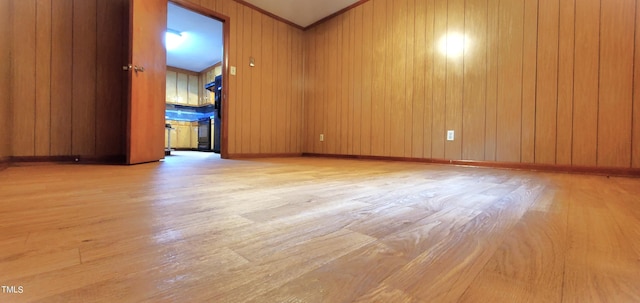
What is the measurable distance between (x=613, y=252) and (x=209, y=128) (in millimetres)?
6746

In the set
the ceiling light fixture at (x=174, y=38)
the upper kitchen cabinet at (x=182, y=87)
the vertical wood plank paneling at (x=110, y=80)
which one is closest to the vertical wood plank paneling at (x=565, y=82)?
the vertical wood plank paneling at (x=110, y=80)

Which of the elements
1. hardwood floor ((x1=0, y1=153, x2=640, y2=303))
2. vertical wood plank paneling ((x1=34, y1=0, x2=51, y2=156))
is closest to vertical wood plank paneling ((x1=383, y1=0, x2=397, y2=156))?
hardwood floor ((x1=0, y1=153, x2=640, y2=303))

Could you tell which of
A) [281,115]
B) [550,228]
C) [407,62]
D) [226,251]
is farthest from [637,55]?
[281,115]

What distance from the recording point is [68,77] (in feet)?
8.46

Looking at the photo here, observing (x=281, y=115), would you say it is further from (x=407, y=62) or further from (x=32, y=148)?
(x=32, y=148)

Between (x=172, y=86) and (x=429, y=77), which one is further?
(x=172, y=86)

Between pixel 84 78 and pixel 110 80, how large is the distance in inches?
7.9

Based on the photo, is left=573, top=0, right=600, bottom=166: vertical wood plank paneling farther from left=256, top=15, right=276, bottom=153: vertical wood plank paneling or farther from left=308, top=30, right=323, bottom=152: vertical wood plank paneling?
left=256, top=15, right=276, bottom=153: vertical wood plank paneling

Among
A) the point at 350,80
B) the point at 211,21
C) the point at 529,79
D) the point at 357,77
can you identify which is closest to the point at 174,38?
the point at 211,21

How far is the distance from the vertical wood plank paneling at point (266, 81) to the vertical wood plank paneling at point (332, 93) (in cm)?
86

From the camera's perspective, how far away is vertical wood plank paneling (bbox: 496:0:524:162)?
2.58 meters

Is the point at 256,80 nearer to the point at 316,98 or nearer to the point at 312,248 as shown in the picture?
the point at 316,98

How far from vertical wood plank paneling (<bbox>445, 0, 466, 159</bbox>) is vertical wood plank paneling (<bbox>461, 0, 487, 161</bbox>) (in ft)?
0.13

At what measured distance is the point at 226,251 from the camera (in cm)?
59
